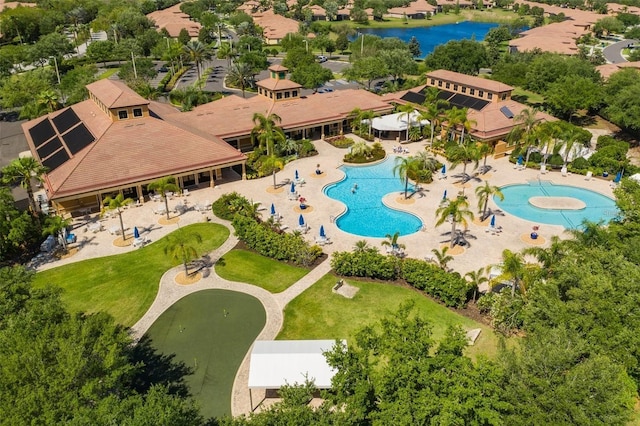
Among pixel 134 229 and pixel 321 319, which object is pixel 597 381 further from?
pixel 134 229

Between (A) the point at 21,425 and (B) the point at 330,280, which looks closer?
(A) the point at 21,425

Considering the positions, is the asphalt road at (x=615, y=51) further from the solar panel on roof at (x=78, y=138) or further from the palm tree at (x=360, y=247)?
the solar panel on roof at (x=78, y=138)

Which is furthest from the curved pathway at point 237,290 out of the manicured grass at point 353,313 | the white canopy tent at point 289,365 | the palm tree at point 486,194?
the palm tree at point 486,194

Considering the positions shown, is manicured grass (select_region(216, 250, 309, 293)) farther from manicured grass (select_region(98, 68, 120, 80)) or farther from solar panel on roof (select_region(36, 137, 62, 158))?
manicured grass (select_region(98, 68, 120, 80))

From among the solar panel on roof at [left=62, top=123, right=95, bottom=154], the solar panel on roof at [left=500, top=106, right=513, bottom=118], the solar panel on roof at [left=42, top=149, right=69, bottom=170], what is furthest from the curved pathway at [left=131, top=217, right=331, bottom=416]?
the solar panel on roof at [left=500, top=106, right=513, bottom=118]

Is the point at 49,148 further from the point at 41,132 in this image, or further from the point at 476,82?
the point at 476,82

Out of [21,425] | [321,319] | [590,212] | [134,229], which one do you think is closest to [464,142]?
[590,212]

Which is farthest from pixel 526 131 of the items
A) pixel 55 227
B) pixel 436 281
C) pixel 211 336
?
pixel 55 227
